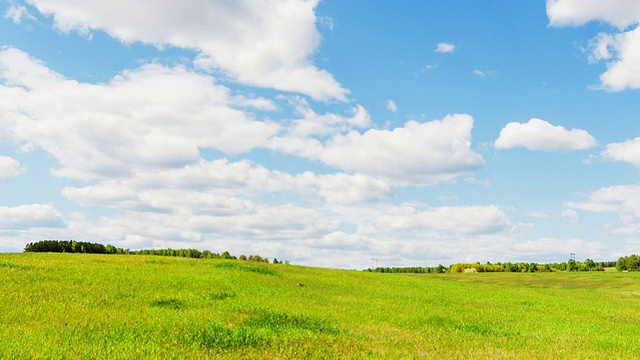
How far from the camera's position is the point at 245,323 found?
1328 cm

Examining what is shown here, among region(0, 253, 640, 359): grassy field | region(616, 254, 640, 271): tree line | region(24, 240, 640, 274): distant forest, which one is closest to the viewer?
region(0, 253, 640, 359): grassy field

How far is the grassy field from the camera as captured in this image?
33.5 ft

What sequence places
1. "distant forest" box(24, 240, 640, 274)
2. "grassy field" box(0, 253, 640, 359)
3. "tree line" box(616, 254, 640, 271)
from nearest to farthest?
"grassy field" box(0, 253, 640, 359)
"distant forest" box(24, 240, 640, 274)
"tree line" box(616, 254, 640, 271)

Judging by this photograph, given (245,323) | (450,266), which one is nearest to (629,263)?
(450,266)

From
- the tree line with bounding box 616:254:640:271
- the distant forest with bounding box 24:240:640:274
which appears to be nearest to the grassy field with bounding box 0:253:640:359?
the distant forest with bounding box 24:240:640:274

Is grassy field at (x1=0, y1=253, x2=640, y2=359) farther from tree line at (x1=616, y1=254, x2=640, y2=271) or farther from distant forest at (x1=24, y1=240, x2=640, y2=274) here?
tree line at (x1=616, y1=254, x2=640, y2=271)

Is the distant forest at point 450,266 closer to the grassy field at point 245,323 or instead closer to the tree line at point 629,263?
the tree line at point 629,263

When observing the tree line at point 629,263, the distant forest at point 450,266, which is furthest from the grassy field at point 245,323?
the tree line at point 629,263

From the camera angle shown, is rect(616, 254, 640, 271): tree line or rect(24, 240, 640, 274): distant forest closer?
rect(24, 240, 640, 274): distant forest

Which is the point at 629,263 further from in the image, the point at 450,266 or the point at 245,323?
the point at 245,323

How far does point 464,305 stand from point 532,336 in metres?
9.20

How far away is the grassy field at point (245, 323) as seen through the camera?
33.5ft

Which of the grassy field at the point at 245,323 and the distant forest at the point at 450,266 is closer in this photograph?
the grassy field at the point at 245,323

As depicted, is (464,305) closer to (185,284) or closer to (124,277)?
(185,284)
